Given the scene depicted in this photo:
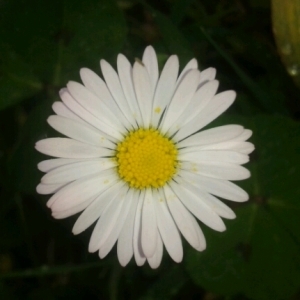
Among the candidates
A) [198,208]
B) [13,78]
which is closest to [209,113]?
[198,208]

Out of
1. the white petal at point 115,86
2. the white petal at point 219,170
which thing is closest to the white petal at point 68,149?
the white petal at point 115,86

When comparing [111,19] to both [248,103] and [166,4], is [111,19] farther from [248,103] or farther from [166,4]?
[248,103]

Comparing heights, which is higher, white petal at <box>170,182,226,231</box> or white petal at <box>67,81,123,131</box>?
white petal at <box>67,81,123,131</box>

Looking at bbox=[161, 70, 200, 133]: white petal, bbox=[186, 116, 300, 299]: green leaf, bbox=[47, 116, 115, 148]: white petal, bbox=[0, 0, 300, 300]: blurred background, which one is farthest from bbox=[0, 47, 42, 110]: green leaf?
bbox=[186, 116, 300, 299]: green leaf

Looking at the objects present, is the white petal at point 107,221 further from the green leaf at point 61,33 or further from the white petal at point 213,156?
the green leaf at point 61,33

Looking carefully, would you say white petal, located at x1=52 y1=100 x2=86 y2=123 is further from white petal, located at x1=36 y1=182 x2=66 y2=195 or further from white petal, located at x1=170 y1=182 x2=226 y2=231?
white petal, located at x1=170 y1=182 x2=226 y2=231

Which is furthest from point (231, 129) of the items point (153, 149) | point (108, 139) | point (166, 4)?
point (166, 4)

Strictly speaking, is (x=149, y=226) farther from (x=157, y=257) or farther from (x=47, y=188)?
(x=47, y=188)

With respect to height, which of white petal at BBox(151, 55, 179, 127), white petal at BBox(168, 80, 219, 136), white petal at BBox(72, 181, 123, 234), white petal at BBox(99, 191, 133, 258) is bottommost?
white petal at BBox(99, 191, 133, 258)
